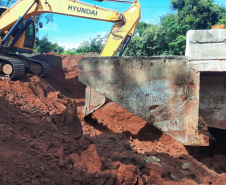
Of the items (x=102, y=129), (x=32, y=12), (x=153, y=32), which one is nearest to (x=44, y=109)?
(x=102, y=129)

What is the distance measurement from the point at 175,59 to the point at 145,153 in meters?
2.13

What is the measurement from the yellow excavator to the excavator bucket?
391 centimetres

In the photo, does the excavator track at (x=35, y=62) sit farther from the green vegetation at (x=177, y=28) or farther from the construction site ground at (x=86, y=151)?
the green vegetation at (x=177, y=28)

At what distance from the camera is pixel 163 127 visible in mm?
4734

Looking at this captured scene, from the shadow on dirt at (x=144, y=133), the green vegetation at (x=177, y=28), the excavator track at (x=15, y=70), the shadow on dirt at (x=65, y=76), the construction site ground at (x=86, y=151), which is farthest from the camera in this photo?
the green vegetation at (x=177, y=28)

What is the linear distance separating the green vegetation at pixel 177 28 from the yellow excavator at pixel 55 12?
588 centimetres

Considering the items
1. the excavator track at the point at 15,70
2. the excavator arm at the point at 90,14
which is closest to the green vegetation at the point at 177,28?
the excavator arm at the point at 90,14

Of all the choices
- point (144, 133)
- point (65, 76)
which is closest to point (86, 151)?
point (144, 133)

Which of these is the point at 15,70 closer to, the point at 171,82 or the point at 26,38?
the point at 26,38

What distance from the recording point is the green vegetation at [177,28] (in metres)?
14.7

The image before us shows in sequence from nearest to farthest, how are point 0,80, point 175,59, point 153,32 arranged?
point 175,59 → point 0,80 → point 153,32

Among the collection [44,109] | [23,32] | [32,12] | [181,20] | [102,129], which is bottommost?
[102,129]

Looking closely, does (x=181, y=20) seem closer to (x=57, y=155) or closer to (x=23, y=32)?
(x=23, y=32)

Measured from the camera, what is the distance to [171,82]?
462 centimetres
